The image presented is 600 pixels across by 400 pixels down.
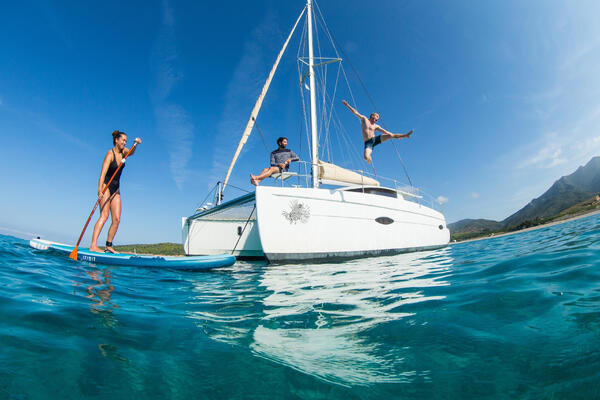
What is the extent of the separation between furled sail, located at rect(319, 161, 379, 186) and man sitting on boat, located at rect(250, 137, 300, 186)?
148cm

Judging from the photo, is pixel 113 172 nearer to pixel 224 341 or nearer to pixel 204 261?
pixel 204 261

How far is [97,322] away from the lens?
1.53 metres

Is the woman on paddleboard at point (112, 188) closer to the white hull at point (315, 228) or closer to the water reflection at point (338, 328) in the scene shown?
the white hull at point (315, 228)

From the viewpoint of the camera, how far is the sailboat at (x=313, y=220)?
248 inches

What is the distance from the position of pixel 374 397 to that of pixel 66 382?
3.74ft

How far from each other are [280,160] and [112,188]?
3.86m


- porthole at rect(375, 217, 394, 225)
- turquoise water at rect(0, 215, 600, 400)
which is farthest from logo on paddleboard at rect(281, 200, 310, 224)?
turquoise water at rect(0, 215, 600, 400)

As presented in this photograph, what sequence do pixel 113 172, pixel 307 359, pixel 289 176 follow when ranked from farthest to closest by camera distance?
pixel 289 176, pixel 113 172, pixel 307 359

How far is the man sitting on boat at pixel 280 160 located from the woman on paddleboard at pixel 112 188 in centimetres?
285

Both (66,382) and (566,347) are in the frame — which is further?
(566,347)

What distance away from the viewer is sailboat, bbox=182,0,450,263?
248 inches

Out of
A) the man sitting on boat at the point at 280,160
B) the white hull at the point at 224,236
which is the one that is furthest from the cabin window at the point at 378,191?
the white hull at the point at 224,236

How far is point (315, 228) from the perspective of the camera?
21.4 feet

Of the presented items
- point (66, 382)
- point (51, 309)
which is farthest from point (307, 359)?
point (51, 309)
